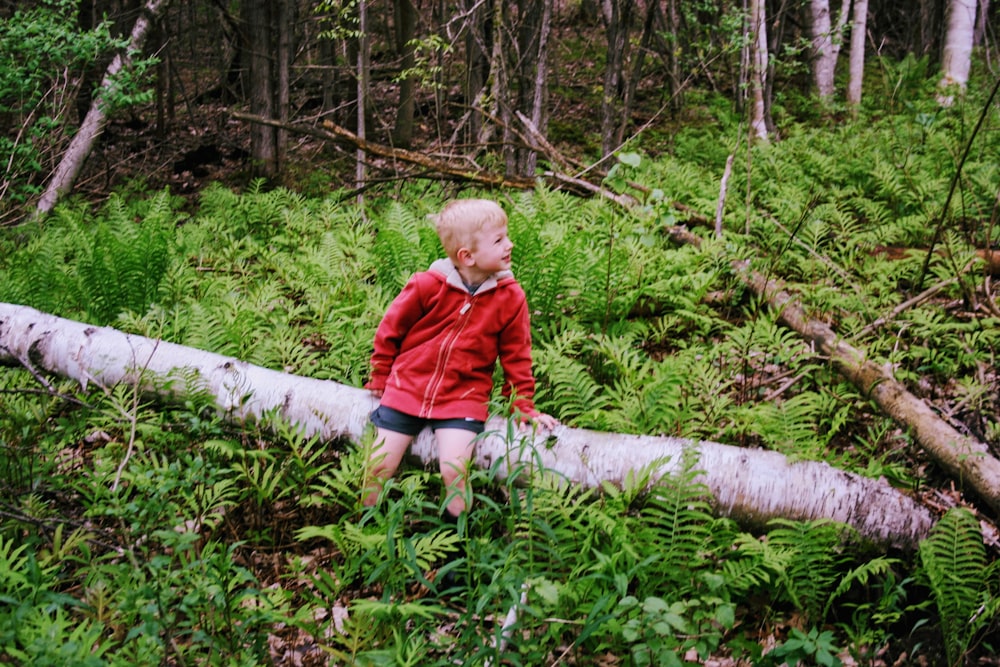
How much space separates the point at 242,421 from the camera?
363 cm

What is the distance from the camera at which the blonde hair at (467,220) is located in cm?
315

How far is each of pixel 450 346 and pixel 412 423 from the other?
0.40 m

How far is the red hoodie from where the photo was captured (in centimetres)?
321

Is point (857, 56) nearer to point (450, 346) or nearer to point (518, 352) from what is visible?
point (518, 352)

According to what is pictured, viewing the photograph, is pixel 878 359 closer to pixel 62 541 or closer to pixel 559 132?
pixel 62 541

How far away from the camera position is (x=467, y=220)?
125 inches

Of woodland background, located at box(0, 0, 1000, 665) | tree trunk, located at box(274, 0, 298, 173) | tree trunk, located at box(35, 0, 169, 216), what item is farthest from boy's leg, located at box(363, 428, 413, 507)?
tree trunk, located at box(274, 0, 298, 173)

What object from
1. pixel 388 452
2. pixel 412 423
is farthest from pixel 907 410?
pixel 388 452

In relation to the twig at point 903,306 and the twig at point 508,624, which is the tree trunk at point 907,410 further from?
the twig at point 508,624

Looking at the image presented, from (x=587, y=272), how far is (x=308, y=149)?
9408 millimetres

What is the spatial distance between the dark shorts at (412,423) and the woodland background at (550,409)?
0.73ft

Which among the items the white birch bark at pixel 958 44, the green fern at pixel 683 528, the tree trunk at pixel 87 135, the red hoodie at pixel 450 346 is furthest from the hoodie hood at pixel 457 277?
the white birch bark at pixel 958 44

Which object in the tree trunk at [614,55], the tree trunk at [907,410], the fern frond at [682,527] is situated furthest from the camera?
the tree trunk at [614,55]

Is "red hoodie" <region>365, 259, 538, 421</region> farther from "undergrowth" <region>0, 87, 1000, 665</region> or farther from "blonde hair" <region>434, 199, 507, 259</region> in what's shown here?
"undergrowth" <region>0, 87, 1000, 665</region>
